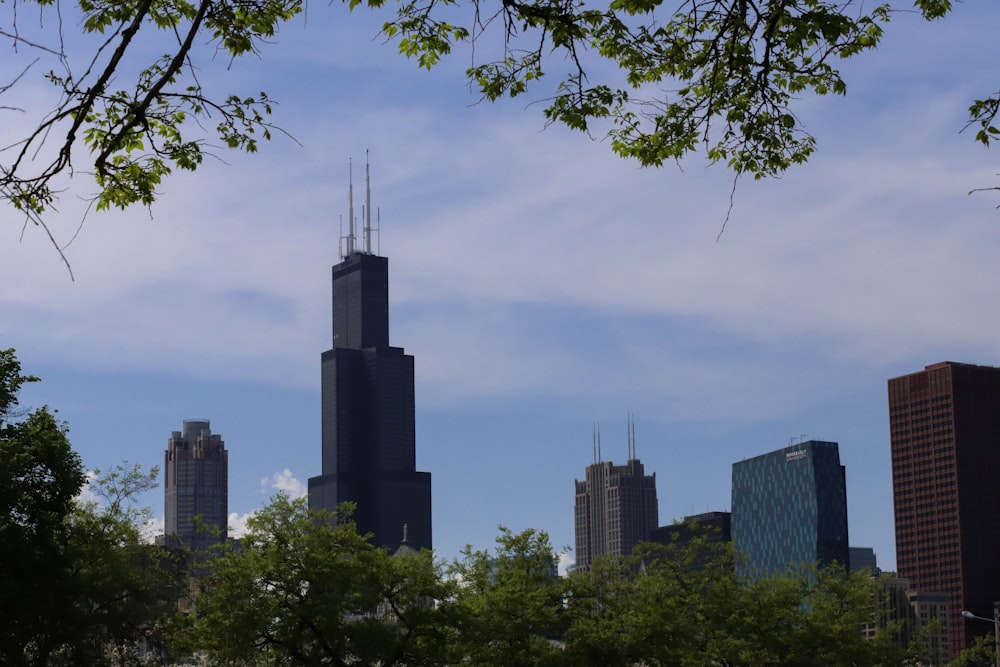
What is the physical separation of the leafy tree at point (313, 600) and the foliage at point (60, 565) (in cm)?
259

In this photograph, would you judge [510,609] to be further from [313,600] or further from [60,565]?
[60,565]

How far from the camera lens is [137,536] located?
2222 inches

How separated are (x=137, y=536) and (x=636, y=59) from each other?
1710 inches

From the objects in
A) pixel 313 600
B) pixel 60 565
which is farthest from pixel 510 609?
pixel 60 565

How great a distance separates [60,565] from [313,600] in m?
10.3

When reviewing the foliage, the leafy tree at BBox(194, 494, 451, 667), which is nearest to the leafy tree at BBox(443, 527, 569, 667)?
the leafy tree at BBox(194, 494, 451, 667)

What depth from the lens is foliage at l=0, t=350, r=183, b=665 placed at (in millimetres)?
46344

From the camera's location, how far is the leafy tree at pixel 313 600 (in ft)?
176

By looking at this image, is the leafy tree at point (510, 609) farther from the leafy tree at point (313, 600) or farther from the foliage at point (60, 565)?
the foliage at point (60, 565)

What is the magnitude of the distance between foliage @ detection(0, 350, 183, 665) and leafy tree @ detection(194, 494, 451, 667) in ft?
8.48

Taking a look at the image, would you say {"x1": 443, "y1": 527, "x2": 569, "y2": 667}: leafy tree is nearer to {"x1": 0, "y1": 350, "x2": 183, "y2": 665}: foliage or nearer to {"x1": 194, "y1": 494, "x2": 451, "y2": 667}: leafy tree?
{"x1": 194, "y1": 494, "x2": 451, "y2": 667}: leafy tree

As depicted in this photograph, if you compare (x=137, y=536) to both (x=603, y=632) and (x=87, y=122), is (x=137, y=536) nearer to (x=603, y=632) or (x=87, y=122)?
(x=603, y=632)

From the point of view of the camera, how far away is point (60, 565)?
4791 cm

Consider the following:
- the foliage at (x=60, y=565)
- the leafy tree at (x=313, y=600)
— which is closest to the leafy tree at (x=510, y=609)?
the leafy tree at (x=313, y=600)
